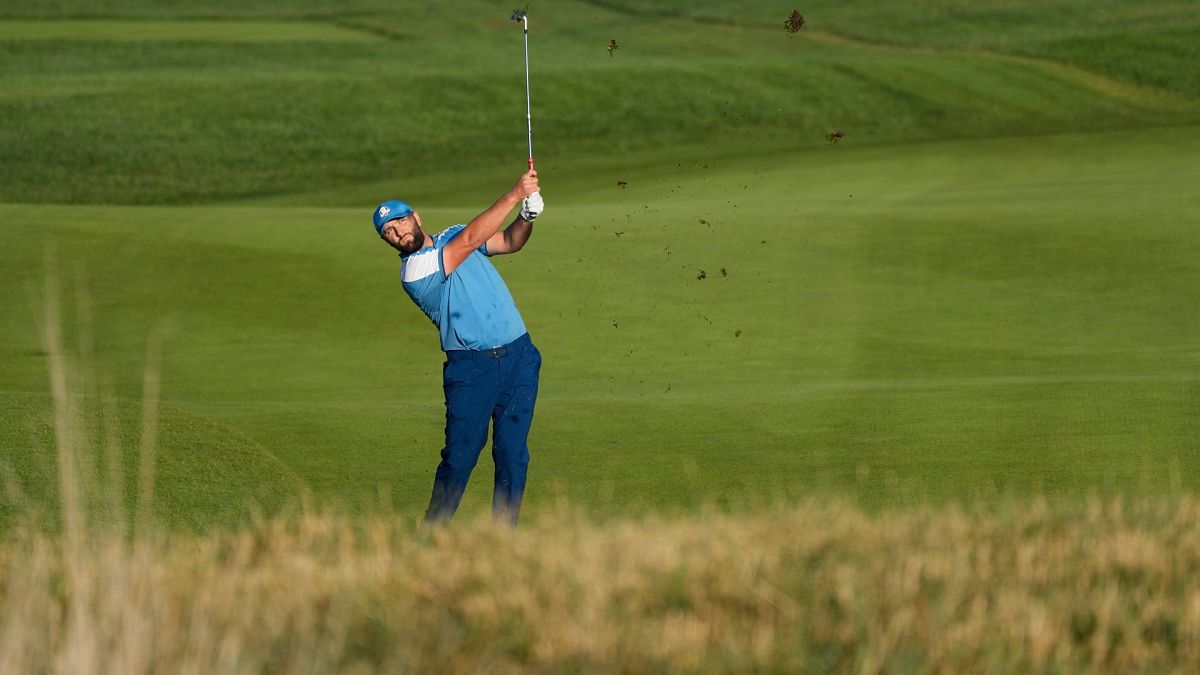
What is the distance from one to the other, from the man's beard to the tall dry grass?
5.21 ft

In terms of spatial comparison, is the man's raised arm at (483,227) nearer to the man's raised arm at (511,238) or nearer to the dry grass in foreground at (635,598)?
the man's raised arm at (511,238)

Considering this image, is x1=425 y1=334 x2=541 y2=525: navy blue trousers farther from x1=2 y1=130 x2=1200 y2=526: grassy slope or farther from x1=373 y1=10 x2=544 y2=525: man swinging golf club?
x1=2 y1=130 x2=1200 y2=526: grassy slope

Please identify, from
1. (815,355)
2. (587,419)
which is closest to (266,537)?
(587,419)

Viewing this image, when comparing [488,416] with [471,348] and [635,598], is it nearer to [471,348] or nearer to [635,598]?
[471,348]

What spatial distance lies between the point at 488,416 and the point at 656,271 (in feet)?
27.9

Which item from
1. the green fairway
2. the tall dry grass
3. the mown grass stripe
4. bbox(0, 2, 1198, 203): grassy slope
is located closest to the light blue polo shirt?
the green fairway

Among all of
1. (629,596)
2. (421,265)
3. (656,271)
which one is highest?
(421,265)

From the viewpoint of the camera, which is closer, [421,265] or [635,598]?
[635,598]

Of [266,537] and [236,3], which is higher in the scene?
[236,3]

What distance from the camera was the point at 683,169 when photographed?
2806 centimetres

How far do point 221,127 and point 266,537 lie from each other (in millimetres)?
26742

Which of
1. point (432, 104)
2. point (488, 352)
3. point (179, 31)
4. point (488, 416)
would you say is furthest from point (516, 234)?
point (179, 31)

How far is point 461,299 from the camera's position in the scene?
25.7 ft

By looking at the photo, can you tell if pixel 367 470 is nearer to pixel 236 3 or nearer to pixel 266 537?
pixel 266 537
